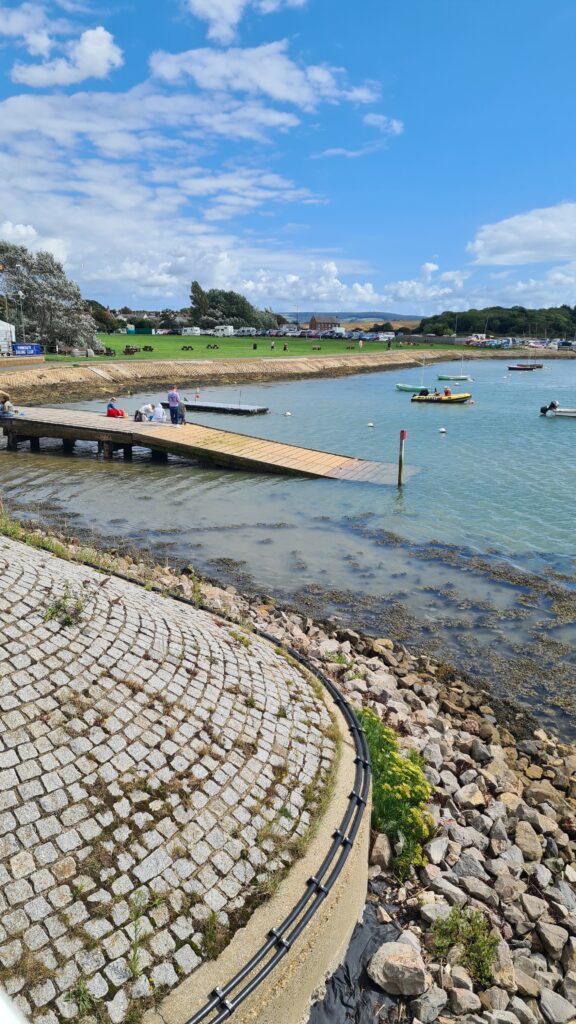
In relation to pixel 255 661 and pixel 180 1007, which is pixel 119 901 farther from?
pixel 255 661

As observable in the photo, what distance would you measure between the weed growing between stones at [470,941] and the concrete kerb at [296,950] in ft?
2.64

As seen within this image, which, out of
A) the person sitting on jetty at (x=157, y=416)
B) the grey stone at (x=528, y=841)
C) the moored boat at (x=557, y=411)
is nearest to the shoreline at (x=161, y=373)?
the person sitting on jetty at (x=157, y=416)

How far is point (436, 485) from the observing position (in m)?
27.4

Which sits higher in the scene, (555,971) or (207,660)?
(207,660)

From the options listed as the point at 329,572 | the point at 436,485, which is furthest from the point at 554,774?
the point at 436,485

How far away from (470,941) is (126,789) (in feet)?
11.7

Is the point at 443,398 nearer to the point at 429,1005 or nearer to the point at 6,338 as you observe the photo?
the point at 6,338

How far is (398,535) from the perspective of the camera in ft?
65.9

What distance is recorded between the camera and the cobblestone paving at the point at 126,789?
461cm

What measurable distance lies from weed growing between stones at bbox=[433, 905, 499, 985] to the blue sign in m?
65.5

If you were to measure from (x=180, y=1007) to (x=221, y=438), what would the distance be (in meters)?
26.5

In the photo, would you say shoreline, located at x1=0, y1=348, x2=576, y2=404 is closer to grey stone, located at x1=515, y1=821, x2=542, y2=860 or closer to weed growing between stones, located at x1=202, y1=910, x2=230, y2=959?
grey stone, located at x1=515, y1=821, x2=542, y2=860

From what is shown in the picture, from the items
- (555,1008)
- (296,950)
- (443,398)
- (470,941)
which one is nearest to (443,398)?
(443,398)

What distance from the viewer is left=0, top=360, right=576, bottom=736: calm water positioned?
13.5 m
